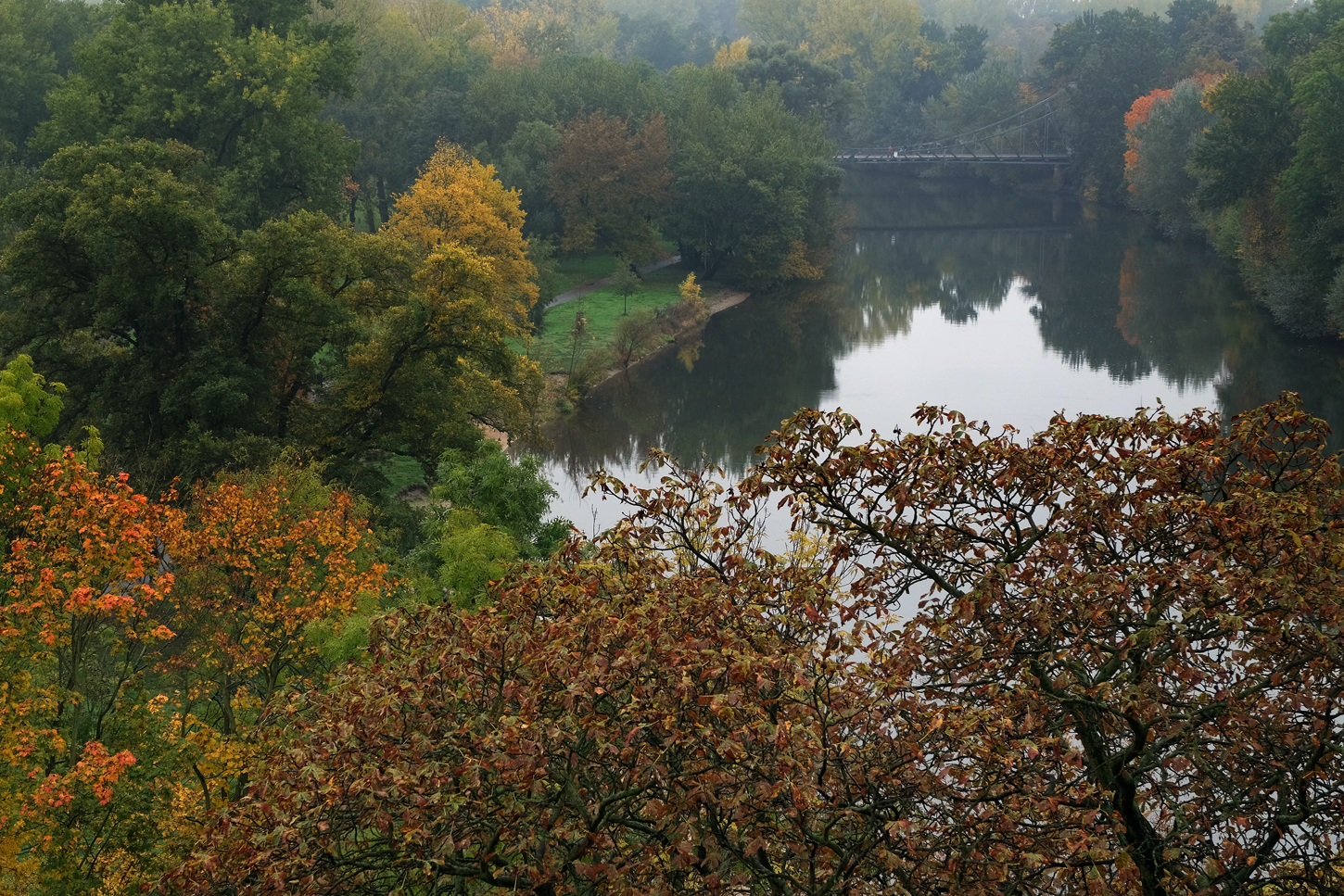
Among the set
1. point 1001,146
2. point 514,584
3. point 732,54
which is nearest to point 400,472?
point 514,584

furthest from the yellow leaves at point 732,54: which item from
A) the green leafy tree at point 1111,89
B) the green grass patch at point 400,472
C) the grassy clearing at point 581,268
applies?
the green grass patch at point 400,472

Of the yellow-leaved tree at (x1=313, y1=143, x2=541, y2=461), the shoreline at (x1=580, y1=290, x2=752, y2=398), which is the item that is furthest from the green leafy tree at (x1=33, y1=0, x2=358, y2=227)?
the shoreline at (x1=580, y1=290, x2=752, y2=398)

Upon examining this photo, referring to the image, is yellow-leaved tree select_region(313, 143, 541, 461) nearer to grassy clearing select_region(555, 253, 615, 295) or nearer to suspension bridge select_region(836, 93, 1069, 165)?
grassy clearing select_region(555, 253, 615, 295)

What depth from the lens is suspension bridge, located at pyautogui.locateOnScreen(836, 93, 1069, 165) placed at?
9750 centimetres

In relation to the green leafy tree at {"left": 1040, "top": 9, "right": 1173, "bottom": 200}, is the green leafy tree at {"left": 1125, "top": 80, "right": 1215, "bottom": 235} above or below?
below

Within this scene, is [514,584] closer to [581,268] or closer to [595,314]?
[595,314]

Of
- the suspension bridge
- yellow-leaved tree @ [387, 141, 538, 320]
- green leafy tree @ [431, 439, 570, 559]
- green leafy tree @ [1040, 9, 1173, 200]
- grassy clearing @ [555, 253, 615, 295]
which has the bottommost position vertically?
green leafy tree @ [431, 439, 570, 559]

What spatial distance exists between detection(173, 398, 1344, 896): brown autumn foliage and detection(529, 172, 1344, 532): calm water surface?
23623 mm

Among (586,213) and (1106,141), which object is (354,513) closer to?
(586,213)

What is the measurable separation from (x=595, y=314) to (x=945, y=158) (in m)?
54.1

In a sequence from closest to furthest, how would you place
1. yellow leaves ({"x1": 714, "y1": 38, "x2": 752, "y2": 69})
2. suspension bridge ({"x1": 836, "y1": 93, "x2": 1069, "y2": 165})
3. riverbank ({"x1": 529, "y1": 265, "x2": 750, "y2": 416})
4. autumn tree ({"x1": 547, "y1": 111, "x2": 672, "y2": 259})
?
1. riverbank ({"x1": 529, "y1": 265, "x2": 750, "y2": 416})
2. autumn tree ({"x1": 547, "y1": 111, "x2": 672, "y2": 259})
3. suspension bridge ({"x1": 836, "y1": 93, "x2": 1069, "y2": 165})
4. yellow leaves ({"x1": 714, "y1": 38, "x2": 752, "y2": 69})

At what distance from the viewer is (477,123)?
6375 centimetres

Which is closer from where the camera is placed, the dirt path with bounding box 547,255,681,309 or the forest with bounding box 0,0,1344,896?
the forest with bounding box 0,0,1344,896

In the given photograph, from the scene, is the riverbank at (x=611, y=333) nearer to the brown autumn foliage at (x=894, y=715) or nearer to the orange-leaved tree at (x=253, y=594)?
the orange-leaved tree at (x=253, y=594)
